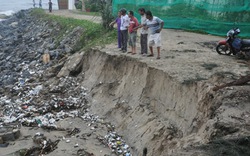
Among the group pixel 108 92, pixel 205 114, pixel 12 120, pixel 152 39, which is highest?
pixel 152 39

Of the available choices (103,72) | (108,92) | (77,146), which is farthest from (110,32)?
(77,146)

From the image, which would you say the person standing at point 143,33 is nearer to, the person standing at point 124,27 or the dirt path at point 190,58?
the dirt path at point 190,58

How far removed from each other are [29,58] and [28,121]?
797 centimetres

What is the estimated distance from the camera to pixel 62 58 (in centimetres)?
1492

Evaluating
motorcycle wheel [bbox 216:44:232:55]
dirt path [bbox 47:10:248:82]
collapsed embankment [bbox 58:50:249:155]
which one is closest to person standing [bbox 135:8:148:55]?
dirt path [bbox 47:10:248:82]

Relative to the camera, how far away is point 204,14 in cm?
1445

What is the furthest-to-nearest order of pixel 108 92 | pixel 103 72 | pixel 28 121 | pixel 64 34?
pixel 64 34 < pixel 103 72 < pixel 108 92 < pixel 28 121

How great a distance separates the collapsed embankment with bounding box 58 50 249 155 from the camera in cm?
568

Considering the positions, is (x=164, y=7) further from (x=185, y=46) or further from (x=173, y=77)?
(x=173, y=77)

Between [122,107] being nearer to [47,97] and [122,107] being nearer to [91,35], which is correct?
[47,97]

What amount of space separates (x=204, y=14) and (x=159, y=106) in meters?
7.72

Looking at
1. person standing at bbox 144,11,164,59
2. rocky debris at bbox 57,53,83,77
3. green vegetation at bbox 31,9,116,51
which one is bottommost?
rocky debris at bbox 57,53,83,77

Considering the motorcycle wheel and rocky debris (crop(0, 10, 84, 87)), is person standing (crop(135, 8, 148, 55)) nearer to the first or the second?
the motorcycle wheel

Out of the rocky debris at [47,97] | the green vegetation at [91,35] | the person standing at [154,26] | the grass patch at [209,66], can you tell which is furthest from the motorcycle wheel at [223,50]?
the green vegetation at [91,35]
